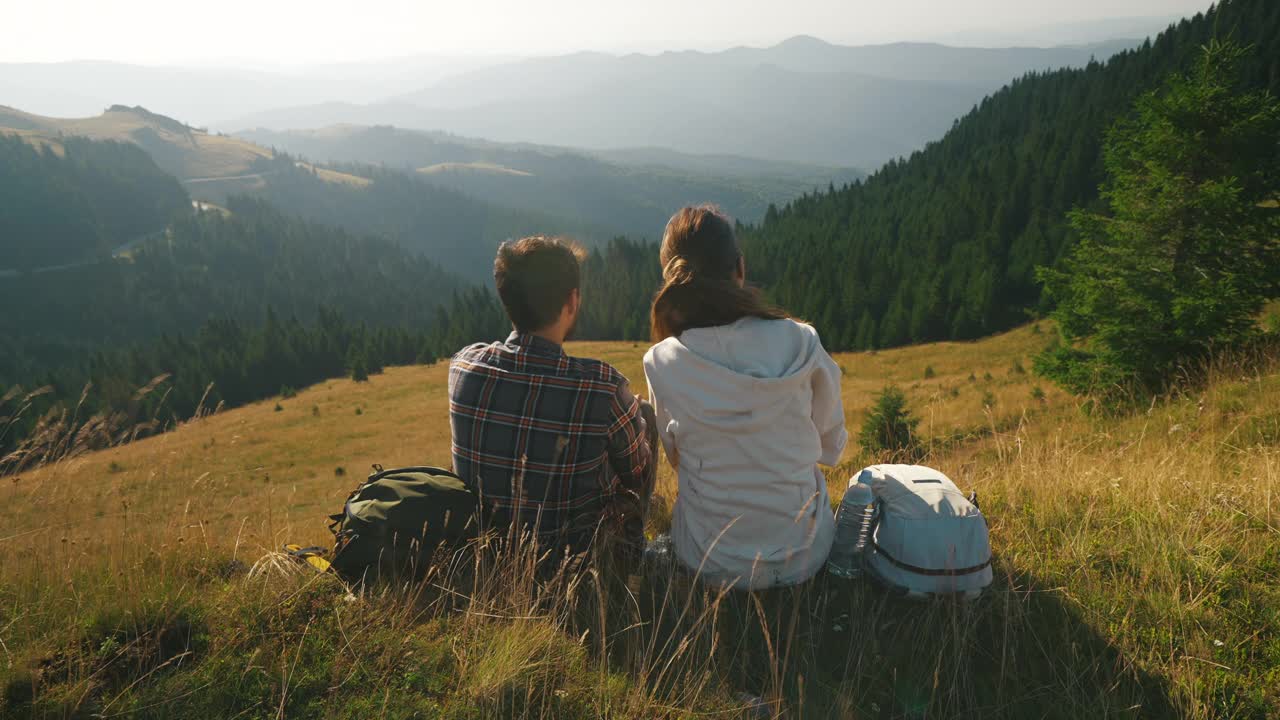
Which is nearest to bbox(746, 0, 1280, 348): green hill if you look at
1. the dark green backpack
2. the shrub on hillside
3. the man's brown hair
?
the shrub on hillside

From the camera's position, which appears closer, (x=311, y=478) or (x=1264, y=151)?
(x=1264, y=151)

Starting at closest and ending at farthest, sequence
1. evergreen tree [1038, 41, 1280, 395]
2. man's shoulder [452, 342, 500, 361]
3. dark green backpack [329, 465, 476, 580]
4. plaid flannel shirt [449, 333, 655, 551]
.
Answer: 1. dark green backpack [329, 465, 476, 580]
2. plaid flannel shirt [449, 333, 655, 551]
3. man's shoulder [452, 342, 500, 361]
4. evergreen tree [1038, 41, 1280, 395]

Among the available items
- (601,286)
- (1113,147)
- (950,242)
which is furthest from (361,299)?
(1113,147)

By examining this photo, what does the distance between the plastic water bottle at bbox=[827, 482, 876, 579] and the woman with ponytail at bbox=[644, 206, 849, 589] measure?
0.15 m

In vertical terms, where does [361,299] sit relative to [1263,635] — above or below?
below

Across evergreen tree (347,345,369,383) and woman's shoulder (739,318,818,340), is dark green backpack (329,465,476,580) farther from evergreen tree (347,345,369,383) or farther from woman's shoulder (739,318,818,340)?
evergreen tree (347,345,369,383)

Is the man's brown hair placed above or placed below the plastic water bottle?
above

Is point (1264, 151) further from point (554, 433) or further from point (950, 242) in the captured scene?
point (950, 242)

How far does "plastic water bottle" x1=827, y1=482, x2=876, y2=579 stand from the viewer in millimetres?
3281

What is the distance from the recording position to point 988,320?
51.5 m

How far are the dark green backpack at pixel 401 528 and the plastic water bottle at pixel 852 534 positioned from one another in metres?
2.15

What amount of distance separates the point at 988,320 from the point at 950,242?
61.5 ft

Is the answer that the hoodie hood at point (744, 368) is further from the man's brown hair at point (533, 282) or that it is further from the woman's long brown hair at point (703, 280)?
the man's brown hair at point (533, 282)

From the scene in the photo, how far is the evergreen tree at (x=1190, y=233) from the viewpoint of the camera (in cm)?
1084
